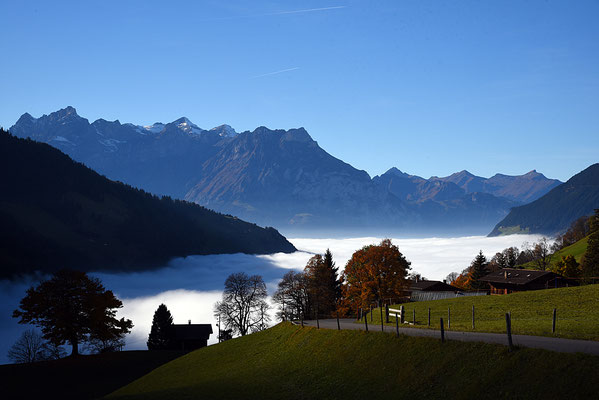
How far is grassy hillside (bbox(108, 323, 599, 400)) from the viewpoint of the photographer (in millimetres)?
18984

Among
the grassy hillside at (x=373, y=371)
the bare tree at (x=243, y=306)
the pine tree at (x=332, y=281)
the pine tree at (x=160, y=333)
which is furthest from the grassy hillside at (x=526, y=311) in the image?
the pine tree at (x=160, y=333)

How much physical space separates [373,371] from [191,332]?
9562 centimetres

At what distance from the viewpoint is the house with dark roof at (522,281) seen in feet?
282

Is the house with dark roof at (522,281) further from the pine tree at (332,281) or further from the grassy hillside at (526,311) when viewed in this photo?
the pine tree at (332,281)

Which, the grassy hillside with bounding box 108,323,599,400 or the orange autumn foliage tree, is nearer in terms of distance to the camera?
the grassy hillside with bounding box 108,323,599,400

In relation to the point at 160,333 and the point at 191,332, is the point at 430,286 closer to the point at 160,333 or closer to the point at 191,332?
the point at 191,332

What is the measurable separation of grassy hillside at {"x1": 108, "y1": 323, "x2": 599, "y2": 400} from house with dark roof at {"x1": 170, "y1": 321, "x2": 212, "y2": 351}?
215 feet

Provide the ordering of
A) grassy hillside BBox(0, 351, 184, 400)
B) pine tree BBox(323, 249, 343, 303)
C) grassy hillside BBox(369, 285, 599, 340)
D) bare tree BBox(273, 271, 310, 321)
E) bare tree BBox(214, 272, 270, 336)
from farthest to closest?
bare tree BBox(214, 272, 270, 336)
pine tree BBox(323, 249, 343, 303)
bare tree BBox(273, 271, 310, 321)
grassy hillside BBox(0, 351, 184, 400)
grassy hillside BBox(369, 285, 599, 340)

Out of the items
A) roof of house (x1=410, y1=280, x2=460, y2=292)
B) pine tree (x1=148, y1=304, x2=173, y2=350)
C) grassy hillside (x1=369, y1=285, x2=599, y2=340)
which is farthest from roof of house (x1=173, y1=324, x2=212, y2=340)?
grassy hillside (x1=369, y1=285, x2=599, y2=340)

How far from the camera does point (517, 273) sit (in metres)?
92.3

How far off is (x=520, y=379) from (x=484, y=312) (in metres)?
33.3

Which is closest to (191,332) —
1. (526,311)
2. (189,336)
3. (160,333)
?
(189,336)

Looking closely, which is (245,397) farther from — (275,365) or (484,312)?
(484,312)

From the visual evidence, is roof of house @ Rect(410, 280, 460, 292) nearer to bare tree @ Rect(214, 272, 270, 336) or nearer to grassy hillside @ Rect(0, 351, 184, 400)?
bare tree @ Rect(214, 272, 270, 336)
